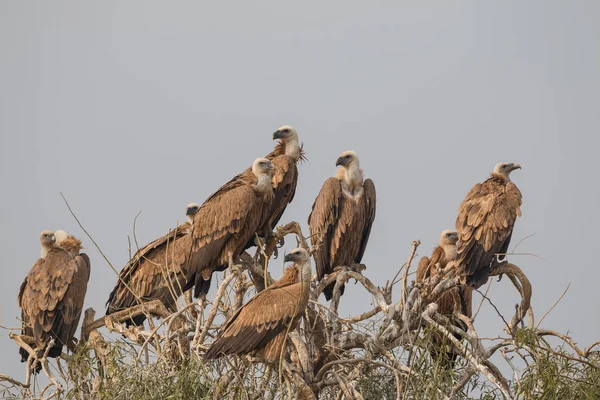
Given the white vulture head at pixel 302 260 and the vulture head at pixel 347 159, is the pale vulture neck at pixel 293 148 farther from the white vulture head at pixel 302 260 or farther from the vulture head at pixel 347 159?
the white vulture head at pixel 302 260

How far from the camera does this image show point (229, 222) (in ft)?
35.3

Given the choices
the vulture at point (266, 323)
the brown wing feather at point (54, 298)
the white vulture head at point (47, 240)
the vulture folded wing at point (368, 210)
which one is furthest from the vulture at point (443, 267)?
the white vulture head at point (47, 240)

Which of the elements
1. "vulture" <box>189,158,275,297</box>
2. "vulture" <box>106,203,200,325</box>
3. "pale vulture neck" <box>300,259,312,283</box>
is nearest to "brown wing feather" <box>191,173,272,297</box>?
"vulture" <box>189,158,275,297</box>

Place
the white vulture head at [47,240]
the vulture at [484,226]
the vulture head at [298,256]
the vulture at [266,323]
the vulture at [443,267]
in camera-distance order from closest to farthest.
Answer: the vulture at [266,323]
the vulture head at [298,256]
the vulture at [484,226]
the vulture at [443,267]
the white vulture head at [47,240]

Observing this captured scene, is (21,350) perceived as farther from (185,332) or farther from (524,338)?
(524,338)

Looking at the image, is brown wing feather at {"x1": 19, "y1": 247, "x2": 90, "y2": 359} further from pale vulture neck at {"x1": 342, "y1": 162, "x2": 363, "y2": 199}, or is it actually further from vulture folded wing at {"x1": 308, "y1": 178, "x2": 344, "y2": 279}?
pale vulture neck at {"x1": 342, "y1": 162, "x2": 363, "y2": 199}

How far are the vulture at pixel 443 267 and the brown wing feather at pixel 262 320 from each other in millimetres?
1960

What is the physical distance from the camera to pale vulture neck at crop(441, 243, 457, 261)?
10.9m

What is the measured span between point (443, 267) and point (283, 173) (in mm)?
1853

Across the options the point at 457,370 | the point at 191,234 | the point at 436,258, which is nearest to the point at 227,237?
the point at 191,234

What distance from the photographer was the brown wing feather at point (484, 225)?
10.6 metres

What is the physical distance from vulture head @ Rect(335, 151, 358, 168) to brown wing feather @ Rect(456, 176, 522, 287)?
1303 mm

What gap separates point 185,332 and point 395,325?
72.4 inches

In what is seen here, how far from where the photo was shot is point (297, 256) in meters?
9.32
